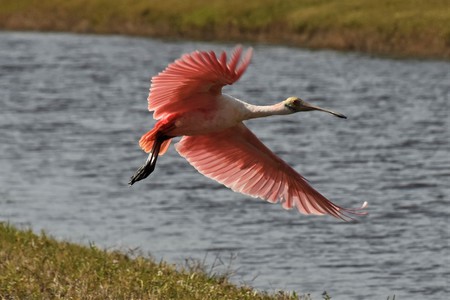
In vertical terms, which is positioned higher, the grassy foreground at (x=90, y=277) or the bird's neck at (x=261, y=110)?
the bird's neck at (x=261, y=110)

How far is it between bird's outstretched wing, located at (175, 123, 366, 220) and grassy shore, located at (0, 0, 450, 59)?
32.6 m

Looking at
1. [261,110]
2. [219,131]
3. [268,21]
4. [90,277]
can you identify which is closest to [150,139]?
[219,131]

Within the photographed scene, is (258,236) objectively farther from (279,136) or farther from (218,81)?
(279,136)

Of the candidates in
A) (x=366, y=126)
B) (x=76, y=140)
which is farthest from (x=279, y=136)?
(x=76, y=140)

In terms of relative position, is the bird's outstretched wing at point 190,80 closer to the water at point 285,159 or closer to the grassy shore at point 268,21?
the water at point 285,159

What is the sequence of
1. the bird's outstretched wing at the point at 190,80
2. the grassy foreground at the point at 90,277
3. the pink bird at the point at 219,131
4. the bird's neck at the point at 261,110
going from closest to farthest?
1. the bird's outstretched wing at the point at 190,80
2. the pink bird at the point at 219,131
3. the bird's neck at the point at 261,110
4. the grassy foreground at the point at 90,277

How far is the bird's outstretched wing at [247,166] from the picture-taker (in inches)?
456

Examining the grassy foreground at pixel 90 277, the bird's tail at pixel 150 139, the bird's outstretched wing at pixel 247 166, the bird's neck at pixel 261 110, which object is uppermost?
the bird's neck at pixel 261 110

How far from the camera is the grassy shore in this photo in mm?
46125

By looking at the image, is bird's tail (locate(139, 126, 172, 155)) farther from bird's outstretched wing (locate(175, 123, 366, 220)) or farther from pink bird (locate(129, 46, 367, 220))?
bird's outstretched wing (locate(175, 123, 366, 220))

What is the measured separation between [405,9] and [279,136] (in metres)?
19.5

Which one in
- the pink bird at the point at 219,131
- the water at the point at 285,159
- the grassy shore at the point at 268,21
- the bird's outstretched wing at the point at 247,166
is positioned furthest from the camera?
the grassy shore at the point at 268,21

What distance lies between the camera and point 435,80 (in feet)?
129

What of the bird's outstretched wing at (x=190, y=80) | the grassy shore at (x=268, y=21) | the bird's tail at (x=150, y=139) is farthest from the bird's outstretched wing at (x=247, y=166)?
the grassy shore at (x=268, y=21)
